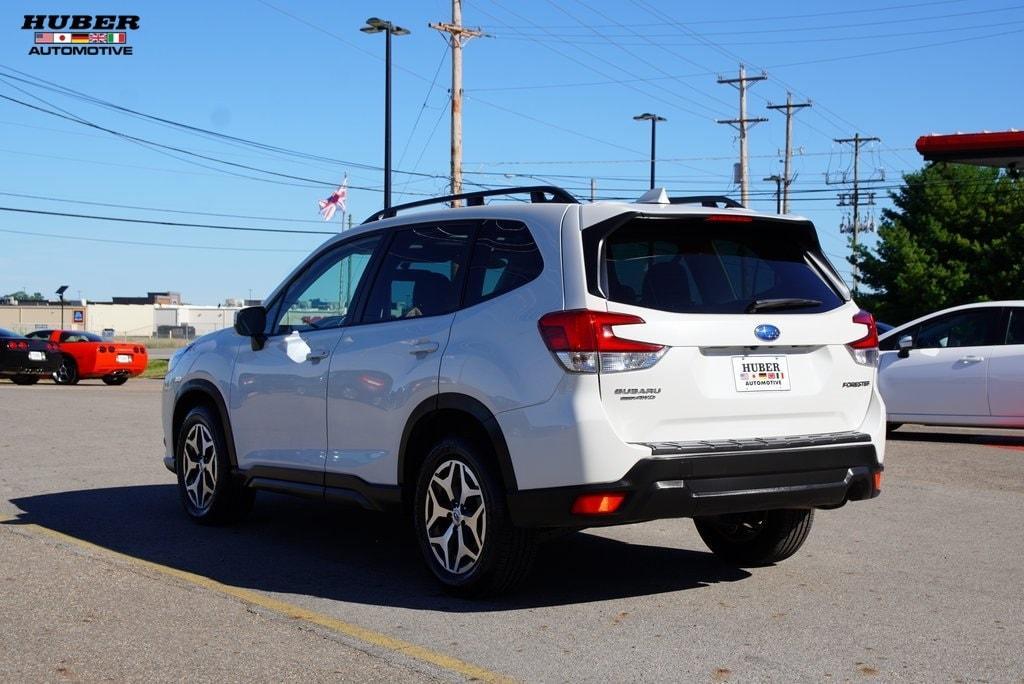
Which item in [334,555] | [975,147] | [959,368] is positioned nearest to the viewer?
[334,555]

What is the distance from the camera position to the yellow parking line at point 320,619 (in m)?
5.09

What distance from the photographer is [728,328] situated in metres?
6.04

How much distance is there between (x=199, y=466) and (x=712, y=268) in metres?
4.09

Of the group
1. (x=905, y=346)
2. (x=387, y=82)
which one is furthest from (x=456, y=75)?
(x=905, y=346)

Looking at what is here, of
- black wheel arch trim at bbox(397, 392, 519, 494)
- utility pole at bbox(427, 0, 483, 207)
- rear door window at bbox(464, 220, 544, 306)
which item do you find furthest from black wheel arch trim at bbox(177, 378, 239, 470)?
utility pole at bbox(427, 0, 483, 207)

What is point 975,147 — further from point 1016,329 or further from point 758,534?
point 758,534

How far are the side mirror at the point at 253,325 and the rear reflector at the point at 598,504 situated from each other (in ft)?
10.0

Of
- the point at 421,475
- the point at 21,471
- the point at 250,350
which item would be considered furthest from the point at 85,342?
the point at 421,475

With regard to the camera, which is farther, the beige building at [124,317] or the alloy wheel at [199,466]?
the beige building at [124,317]

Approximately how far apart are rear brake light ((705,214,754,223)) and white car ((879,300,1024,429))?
334 inches

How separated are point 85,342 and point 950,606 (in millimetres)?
27904

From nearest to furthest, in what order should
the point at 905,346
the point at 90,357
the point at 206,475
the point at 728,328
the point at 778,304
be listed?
the point at 728,328 < the point at 778,304 < the point at 206,475 < the point at 905,346 < the point at 90,357

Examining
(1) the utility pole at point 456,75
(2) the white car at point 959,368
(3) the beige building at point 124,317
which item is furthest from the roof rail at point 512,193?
(3) the beige building at point 124,317

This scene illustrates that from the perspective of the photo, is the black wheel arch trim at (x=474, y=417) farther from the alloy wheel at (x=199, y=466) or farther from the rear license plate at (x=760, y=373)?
the alloy wheel at (x=199, y=466)
